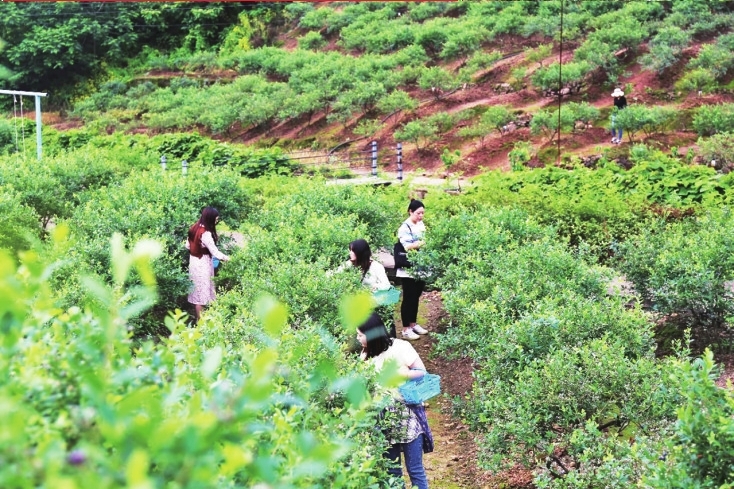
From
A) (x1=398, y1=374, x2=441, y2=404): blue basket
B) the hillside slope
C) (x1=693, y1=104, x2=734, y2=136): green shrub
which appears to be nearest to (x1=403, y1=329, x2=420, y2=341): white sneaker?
(x1=398, y1=374, x2=441, y2=404): blue basket

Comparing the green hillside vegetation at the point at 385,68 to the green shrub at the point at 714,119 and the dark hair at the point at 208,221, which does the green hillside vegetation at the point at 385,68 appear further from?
the dark hair at the point at 208,221

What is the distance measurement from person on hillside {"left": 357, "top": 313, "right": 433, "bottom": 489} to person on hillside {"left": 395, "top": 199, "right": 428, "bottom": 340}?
3.14 m

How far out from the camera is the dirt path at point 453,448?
5.32m

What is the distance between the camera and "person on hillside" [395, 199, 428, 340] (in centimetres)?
745

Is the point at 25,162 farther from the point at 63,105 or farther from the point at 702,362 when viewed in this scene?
the point at 63,105

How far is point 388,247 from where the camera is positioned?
8836mm

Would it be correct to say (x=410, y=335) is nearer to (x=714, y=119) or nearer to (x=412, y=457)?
(x=412, y=457)

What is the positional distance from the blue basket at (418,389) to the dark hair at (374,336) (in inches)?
8.4

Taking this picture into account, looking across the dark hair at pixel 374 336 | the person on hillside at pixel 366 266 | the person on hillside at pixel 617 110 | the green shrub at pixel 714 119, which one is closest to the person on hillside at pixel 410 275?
the person on hillside at pixel 366 266

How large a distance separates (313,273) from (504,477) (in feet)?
5.98

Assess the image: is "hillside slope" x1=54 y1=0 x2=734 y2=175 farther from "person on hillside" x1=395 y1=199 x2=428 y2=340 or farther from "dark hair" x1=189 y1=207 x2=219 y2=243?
"dark hair" x1=189 y1=207 x2=219 y2=243

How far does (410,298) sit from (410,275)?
29cm

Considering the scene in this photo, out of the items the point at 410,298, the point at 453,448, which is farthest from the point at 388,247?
the point at 453,448

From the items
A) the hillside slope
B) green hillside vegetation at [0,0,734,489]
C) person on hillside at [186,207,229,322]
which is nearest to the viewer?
green hillside vegetation at [0,0,734,489]
